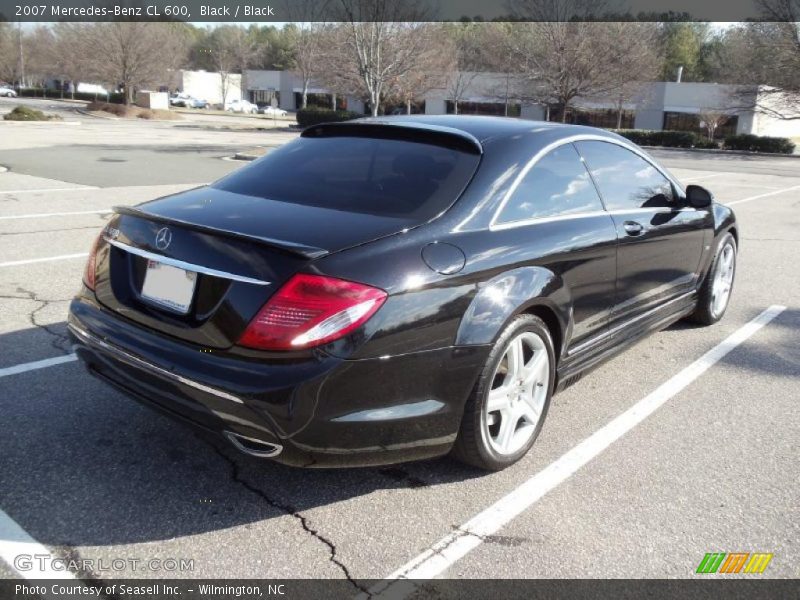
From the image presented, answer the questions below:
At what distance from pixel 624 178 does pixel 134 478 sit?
3.16 m

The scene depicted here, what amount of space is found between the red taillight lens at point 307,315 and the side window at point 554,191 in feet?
3.22

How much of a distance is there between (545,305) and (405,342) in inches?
35.7

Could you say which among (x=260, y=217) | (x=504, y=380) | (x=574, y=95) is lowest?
(x=504, y=380)

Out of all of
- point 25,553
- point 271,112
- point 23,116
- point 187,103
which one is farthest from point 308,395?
point 187,103

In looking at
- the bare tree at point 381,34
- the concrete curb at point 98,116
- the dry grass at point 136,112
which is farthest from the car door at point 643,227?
the dry grass at point 136,112

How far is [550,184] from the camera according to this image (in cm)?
360

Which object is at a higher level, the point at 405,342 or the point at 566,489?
the point at 405,342

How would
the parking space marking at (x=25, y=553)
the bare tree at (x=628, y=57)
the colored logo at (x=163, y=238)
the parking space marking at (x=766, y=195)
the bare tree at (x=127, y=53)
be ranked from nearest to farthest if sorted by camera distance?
the parking space marking at (x=25, y=553)
the colored logo at (x=163, y=238)
the parking space marking at (x=766, y=195)
the bare tree at (x=628, y=57)
the bare tree at (x=127, y=53)

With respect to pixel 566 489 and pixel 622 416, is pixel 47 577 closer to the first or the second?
pixel 566 489

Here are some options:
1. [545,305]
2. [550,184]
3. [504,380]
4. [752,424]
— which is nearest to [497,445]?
[504,380]

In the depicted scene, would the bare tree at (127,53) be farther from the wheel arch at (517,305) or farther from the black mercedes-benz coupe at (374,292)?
the wheel arch at (517,305)

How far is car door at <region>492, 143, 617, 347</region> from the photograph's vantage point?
3.30 m

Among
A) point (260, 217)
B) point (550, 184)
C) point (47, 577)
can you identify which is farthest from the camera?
point (550, 184)

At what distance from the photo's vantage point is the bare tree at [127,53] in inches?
1831
